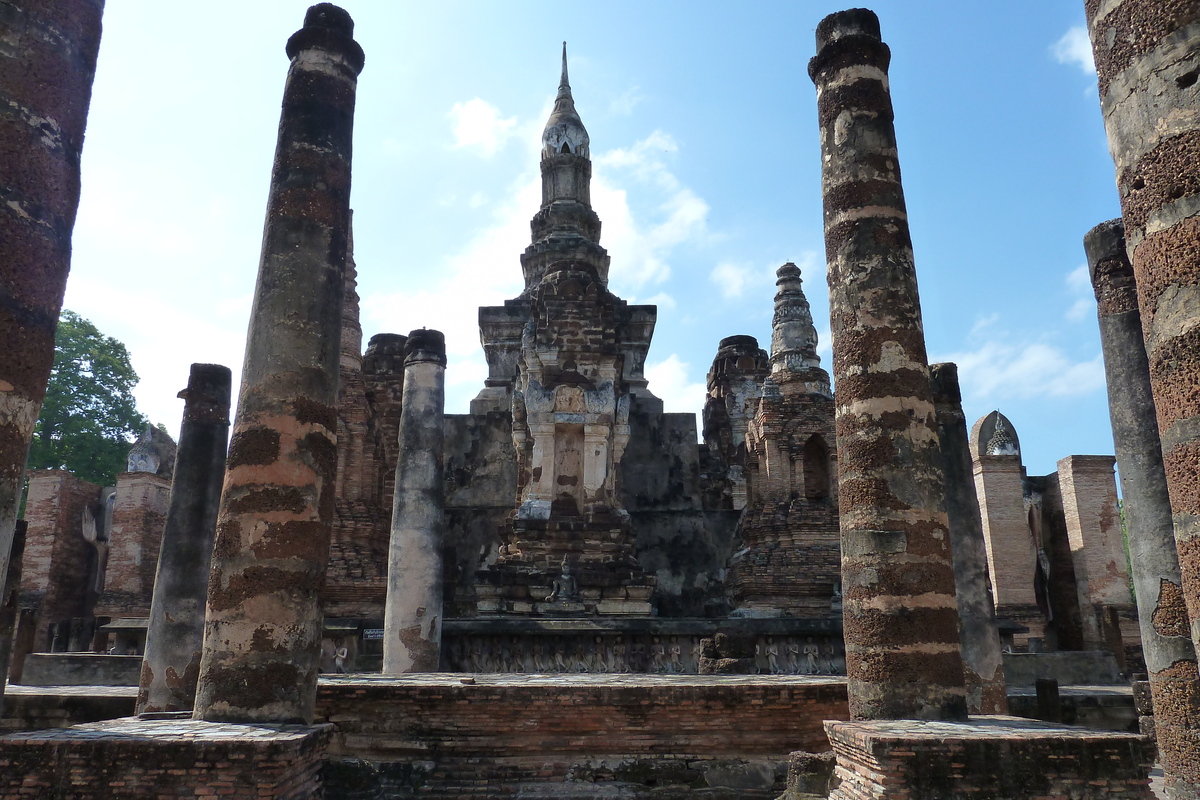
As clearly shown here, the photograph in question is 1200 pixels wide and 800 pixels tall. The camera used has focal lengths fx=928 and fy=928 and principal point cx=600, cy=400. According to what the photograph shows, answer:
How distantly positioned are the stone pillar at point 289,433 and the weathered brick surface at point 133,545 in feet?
46.2

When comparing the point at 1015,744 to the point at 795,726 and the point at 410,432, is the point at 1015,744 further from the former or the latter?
the point at 410,432

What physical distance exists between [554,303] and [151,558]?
11107mm

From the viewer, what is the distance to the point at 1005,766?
5203 millimetres

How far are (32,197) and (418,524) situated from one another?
24.7 ft

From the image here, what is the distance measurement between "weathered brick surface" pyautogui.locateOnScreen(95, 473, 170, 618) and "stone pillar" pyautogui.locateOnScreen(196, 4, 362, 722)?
14.1 metres

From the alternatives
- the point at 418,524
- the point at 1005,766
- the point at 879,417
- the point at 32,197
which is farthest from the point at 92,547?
the point at 1005,766

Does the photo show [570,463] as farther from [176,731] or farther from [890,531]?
[176,731]

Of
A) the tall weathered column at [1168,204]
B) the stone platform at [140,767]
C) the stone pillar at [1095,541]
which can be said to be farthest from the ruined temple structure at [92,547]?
the stone pillar at [1095,541]

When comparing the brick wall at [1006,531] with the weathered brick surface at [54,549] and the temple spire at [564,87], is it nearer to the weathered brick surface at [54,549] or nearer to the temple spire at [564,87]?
the temple spire at [564,87]

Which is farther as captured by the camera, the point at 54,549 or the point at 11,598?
the point at 54,549

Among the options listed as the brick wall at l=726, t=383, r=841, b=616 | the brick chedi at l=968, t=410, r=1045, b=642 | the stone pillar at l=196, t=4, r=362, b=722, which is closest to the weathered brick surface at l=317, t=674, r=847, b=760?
the stone pillar at l=196, t=4, r=362, b=722

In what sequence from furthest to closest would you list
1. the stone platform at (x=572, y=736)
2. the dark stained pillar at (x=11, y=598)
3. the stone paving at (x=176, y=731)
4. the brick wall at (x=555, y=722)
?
the dark stained pillar at (x=11, y=598)
the brick wall at (x=555, y=722)
the stone platform at (x=572, y=736)
the stone paving at (x=176, y=731)

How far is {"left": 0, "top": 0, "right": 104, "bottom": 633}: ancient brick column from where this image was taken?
4480 millimetres

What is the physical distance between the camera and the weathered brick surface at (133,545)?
1894cm
